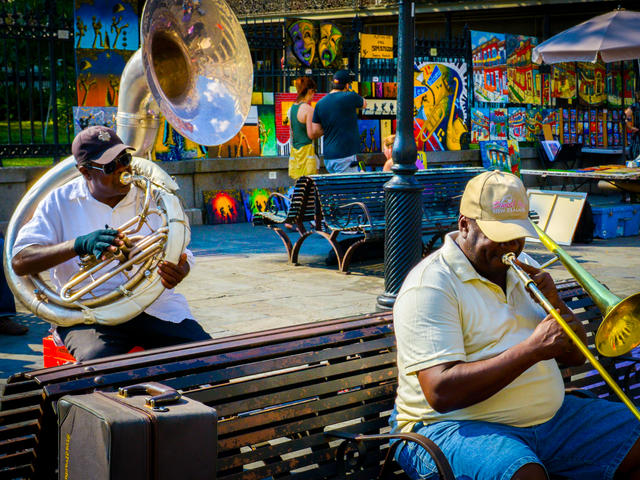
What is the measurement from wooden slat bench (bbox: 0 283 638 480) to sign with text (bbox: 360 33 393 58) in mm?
10444

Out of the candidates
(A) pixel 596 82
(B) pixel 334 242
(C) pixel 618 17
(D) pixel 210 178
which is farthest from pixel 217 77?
(A) pixel 596 82

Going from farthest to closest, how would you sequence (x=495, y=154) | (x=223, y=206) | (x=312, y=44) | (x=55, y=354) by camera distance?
1. (x=495, y=154)
2. (x=312, y=44)
3. (x=223, y=206)
4. (x=55, y=354)

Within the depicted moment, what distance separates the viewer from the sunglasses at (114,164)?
358cm

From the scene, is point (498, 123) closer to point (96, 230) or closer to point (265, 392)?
point (96, 230)

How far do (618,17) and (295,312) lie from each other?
24.2 ft

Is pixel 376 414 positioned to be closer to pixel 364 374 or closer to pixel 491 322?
pixel 364 374

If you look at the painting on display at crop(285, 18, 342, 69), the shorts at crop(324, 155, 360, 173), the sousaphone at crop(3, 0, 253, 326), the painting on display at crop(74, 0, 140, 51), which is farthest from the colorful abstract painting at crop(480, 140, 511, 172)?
the sousaphone at crop(3, 0, 253, 326)

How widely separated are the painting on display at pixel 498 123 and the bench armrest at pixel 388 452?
12.7m

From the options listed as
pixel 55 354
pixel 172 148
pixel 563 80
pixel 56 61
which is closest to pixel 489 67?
pixel 563 80

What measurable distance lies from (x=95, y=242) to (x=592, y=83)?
1573cm

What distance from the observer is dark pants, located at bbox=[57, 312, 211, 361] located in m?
3.41

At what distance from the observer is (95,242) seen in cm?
334

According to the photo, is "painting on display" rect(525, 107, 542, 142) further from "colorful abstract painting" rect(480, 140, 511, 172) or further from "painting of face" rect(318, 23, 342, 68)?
"painting of face" rect(318, 23, 342, 68)

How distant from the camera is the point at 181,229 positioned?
352 cm
